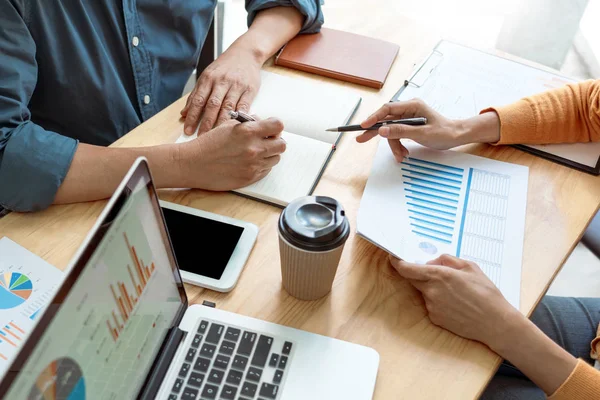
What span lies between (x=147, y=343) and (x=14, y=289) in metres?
0.26

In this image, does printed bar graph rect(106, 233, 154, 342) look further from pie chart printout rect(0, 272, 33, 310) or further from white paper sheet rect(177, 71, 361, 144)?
white paper sheet rect(177, 71, 361, 144)

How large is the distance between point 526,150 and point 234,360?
2.29 feet

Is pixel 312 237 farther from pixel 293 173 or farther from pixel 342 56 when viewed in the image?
pixel 342 56

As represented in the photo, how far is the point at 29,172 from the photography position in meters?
0.84

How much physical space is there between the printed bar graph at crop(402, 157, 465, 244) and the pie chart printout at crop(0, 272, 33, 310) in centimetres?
57

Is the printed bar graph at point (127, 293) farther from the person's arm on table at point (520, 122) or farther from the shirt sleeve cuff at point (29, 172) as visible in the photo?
the person's arm on table at point (520, 122)

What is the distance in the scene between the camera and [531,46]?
6.93 ft

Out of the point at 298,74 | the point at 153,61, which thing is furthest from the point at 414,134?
the point at 153,61

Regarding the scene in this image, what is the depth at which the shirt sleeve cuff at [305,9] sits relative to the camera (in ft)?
4.00

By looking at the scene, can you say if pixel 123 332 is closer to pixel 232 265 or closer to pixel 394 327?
pixel 232 265

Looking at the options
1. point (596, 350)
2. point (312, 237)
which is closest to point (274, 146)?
point (312, 237)

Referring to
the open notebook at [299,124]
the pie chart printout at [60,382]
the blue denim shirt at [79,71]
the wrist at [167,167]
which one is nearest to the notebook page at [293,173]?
the open notebook at [299,124]

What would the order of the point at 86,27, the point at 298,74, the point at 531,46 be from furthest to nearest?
the point at 531,46 → the point at 298,74 → the point at 86,27

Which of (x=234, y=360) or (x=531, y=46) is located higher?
(x=234, y=360)
